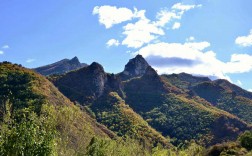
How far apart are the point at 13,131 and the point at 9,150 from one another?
2.08 metres

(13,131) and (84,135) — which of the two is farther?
(84,135)

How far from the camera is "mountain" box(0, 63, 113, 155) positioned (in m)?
37.9

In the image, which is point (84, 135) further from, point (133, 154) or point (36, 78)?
point (36, 78)

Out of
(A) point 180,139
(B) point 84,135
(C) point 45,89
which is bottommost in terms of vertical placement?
(A) point 180,139

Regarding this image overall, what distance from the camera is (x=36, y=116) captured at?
206 feet

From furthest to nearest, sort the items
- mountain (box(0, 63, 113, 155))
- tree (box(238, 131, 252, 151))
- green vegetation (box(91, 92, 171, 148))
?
green vegetation (box(91, 92, 171, 148)) < tree (box(238, 131, 252, 151)) < mountain (box(0, 63, 113, 155))

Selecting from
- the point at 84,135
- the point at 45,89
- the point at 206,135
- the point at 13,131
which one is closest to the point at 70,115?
the point at 84,135

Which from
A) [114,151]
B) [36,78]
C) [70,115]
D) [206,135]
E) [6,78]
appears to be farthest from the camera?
[206,135]

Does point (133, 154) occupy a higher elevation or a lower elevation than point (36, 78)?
lower

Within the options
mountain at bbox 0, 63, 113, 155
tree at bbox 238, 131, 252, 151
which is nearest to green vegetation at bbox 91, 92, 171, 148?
mountain at bbox 0, 63, 113, 155

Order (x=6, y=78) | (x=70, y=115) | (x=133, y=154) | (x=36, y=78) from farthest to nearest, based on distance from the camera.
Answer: (x=36, y=78) → (x=6, y=78) → (x=133, y=154) → (x=70, y=115)

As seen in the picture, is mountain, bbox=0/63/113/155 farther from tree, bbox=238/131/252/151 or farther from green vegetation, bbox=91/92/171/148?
tree, bbox=238/131/252/151

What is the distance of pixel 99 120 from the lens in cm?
19550

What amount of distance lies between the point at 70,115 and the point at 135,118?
10757 centimetres
